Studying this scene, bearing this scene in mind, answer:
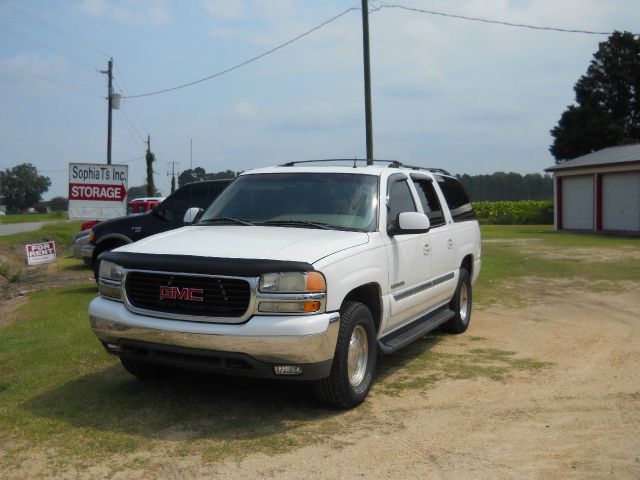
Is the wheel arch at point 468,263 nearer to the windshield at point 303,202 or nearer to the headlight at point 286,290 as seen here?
the windshield at point 303,202

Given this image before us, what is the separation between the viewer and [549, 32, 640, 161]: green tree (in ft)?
168

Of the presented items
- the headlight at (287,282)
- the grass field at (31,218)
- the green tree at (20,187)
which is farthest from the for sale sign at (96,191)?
the green tree at (20,187)

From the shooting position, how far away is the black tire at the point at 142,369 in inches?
221

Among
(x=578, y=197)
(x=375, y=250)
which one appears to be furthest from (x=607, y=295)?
(x=578, y=197)

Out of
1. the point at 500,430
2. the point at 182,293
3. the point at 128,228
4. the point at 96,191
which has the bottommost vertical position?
the point at 500,430

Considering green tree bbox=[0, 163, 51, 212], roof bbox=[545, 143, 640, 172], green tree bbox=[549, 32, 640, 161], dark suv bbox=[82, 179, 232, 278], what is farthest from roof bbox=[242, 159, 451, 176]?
green tree bbox=[0, 163, 51, 212]

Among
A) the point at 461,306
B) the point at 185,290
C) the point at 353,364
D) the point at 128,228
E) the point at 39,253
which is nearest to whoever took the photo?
the point at 185,290

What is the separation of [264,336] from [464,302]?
4425 mm

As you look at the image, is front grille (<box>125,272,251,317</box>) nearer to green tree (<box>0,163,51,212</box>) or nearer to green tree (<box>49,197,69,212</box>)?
green tree (<box>49,197,69,212</box>)

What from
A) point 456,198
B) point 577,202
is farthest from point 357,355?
point 577,202

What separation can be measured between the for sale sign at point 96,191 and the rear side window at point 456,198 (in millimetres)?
10357

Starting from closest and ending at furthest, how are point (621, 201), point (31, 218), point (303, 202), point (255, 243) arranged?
point (255, 243)
point (303, 202)
point (621, 201)
point (31, 218)

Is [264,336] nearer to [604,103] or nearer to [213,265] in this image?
[213,265]

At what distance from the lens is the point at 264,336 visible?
4531mm
